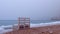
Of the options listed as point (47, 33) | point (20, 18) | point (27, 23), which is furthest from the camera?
point (27, 23)

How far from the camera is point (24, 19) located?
3.01 metres

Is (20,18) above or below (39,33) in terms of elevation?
above

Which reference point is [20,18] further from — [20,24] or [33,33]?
[33,33]

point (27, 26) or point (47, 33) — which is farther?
point (27, 26)

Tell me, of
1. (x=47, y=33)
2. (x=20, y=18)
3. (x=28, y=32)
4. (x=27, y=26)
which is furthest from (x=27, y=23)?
(x=47, y=33)

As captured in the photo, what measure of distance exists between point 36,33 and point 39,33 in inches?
2.6

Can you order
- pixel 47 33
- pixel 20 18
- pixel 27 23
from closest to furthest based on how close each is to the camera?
1. pixel 47 33
2. pixel 20 18
3. pixel 27 23

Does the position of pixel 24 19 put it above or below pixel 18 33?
above

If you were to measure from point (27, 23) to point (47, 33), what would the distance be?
2.63 ft

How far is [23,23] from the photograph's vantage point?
10.2 feet

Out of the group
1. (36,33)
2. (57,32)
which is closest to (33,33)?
(36,33)

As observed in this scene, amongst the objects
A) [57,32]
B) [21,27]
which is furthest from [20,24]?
[57,32]

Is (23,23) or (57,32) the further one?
(23,23)

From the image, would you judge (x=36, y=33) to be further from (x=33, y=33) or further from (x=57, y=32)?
(x=57, y=32)
